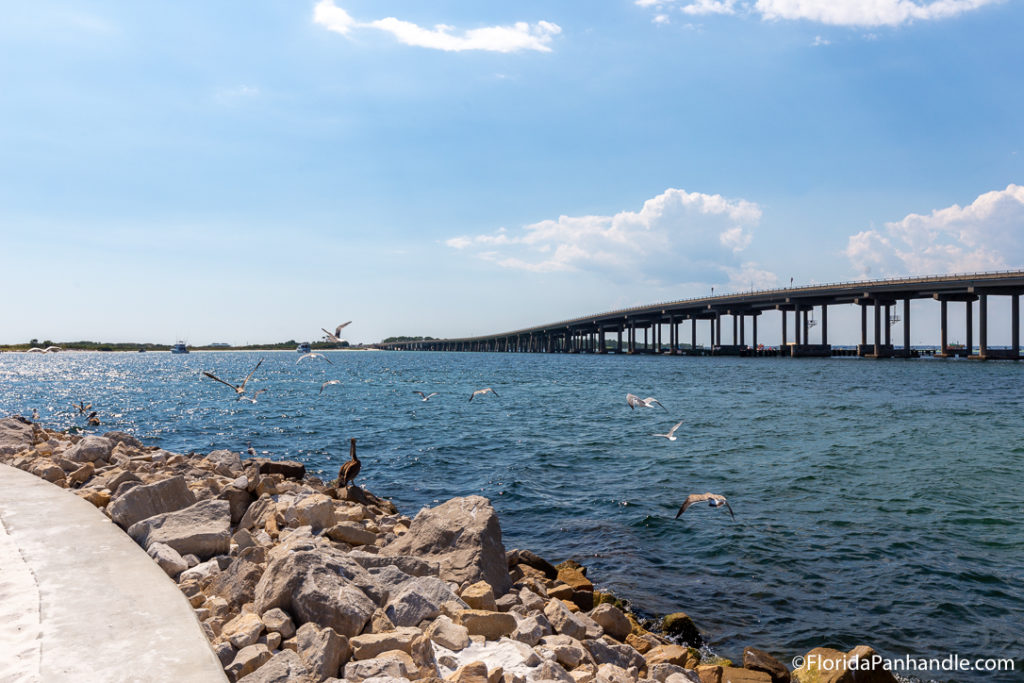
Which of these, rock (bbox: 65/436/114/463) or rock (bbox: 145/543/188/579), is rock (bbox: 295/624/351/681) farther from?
rock (bbox: 65/436/114/463)

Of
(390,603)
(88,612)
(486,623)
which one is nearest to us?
(88,612)

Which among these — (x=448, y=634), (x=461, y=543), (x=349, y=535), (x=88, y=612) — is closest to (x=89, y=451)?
(x=349, y=535)

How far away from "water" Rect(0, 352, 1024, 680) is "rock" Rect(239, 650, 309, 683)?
19.4ft

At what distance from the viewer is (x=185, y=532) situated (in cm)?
789

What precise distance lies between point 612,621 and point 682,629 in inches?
51.6

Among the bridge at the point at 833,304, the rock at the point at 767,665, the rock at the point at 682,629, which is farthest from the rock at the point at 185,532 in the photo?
the bridge at the point at 833,304

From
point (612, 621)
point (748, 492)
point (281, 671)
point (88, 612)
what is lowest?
point (748, 492)

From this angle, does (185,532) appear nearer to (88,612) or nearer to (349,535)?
(349,535)

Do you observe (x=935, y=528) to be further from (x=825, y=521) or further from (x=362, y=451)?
(x=362, y=451)

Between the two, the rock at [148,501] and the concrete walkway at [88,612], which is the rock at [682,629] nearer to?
the concrete walkway at [88,612]

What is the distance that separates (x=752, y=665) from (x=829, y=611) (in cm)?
287

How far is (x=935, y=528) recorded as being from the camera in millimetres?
13352

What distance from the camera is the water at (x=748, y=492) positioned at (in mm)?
9445

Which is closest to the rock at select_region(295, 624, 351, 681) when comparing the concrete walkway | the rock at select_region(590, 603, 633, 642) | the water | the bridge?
the concrete walkway
